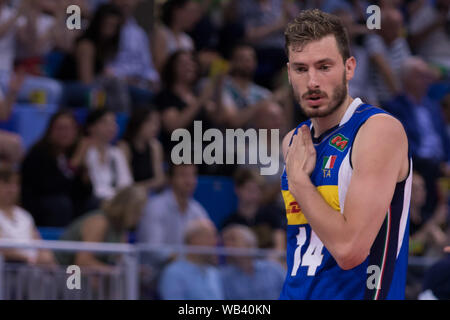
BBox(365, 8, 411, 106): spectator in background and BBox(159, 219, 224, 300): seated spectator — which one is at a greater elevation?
BBox(365, 8, 411, 106): spectator in background

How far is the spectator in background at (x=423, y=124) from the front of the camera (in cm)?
955

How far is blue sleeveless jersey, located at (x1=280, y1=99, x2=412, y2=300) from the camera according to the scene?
9.68 ft

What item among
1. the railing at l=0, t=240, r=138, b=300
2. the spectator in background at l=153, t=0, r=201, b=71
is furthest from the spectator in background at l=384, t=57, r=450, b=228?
the railing at l=0, t=240, r=138, b=300

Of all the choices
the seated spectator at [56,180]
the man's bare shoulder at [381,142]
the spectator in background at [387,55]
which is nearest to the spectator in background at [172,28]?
the seated spectator at [56,180]

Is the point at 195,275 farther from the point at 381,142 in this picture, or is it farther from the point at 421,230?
the point at 381,142

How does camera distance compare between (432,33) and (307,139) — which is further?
(432,33)

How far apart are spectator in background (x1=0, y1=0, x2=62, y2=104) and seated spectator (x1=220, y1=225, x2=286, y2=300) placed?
116 inches

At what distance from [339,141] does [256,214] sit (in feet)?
17.0

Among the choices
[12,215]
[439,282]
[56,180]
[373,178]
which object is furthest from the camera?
[56,180]

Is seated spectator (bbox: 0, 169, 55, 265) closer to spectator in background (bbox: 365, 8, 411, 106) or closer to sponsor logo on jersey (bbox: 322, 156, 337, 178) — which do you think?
sponsor logo on jersey (bbox: 322, 156, 337, 178)

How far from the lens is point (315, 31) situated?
117 inches

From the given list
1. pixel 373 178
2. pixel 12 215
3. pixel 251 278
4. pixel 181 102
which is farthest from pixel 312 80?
pixel 181 102
